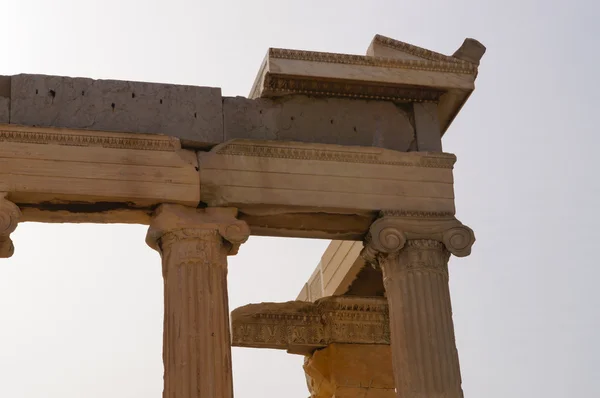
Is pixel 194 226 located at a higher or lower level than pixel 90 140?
lower

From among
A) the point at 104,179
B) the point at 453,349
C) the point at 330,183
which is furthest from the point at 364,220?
the point at 104,179

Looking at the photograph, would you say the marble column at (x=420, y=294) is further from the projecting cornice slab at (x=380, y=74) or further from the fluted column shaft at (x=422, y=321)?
the projecting cornice slab at (x=380, y=74)

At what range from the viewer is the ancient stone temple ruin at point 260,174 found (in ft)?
63.4

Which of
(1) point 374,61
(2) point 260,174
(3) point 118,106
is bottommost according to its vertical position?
(2) point 260,174

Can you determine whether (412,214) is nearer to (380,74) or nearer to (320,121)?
(320,121)

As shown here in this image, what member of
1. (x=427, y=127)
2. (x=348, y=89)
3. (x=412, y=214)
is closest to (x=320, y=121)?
(x=348, y=89)

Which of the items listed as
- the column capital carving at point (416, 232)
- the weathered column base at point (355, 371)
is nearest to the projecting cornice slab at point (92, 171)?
the column capital carving at point (416, 232)

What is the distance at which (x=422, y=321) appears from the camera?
65.2 feet

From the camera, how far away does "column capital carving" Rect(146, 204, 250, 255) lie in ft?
64.0

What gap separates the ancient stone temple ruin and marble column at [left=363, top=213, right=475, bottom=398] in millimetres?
18

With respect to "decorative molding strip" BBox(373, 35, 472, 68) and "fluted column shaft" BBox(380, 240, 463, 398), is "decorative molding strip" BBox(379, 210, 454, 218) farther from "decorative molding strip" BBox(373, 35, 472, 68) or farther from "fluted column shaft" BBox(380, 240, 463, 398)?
"decorative molding strip" BBox(373, 35, 472, 68)

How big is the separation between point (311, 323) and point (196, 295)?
511 centimetres

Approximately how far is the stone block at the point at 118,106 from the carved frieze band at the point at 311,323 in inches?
173

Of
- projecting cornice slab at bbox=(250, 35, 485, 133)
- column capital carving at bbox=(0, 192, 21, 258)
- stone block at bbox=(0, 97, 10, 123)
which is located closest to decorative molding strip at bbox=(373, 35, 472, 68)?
projecting cornice slab at bbox=(250, 35, 485, 133)
